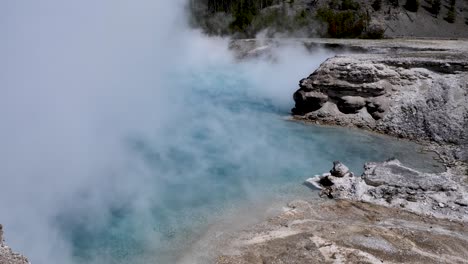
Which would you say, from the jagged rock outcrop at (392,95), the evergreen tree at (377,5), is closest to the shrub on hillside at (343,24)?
the evergreen tree at (377,5)

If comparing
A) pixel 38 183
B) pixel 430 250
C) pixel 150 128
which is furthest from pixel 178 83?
pixel 430 250

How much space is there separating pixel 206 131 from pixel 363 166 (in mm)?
7004

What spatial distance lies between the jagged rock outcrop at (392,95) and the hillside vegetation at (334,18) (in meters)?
23.2

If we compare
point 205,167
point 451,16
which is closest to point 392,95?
point 205,167

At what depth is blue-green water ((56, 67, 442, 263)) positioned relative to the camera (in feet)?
37.5

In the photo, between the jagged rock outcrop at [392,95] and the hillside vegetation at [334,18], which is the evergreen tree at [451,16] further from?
the jagged rock outcrop at [392,95]

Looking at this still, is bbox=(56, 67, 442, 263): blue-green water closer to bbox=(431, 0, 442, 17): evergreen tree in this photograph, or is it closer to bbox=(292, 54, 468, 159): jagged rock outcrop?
bbox=(292, 54, 468, 159): jagged rock outcrop

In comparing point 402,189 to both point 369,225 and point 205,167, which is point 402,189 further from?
point 205,167

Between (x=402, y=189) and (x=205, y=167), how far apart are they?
21.4ft

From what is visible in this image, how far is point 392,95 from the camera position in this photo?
20406mm

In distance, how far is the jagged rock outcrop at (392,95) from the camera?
747 inches

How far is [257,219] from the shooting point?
39.9 feet

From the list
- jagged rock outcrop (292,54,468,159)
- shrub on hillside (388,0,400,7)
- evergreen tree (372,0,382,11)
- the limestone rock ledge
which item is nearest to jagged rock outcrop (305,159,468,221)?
the limestone rock ledge

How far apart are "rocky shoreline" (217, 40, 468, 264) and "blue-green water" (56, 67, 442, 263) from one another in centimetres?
113
